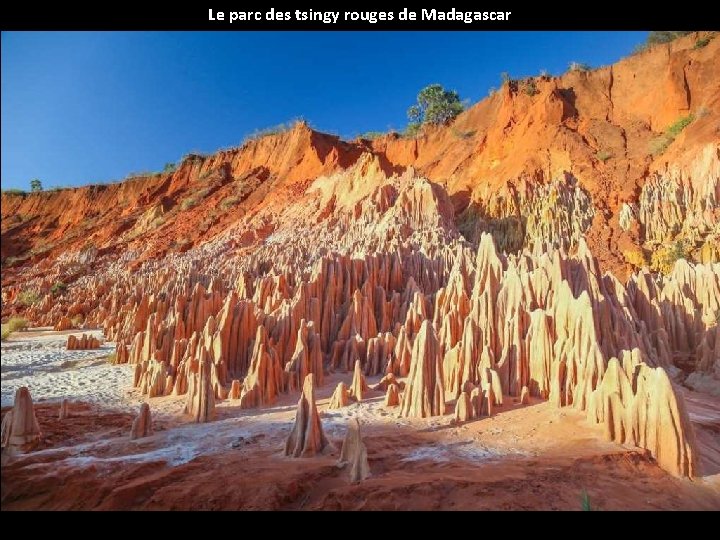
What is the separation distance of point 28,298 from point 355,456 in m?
29.7

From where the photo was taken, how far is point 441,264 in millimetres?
18641

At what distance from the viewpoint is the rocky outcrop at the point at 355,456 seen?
5982 mm

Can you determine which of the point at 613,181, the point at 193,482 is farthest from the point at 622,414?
the point at 613,181

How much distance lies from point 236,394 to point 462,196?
67.5 ft

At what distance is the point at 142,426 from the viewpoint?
321 inches

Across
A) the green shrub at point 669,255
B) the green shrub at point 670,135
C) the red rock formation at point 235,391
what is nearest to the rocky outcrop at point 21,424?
the red rock formation at point 235,391

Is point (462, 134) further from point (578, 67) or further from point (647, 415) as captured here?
point (647, 415)

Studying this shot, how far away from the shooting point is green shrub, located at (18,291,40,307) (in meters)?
27.7

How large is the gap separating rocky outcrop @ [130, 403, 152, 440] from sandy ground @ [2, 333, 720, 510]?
166mm

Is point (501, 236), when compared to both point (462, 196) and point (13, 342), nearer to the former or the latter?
point (462, 196)

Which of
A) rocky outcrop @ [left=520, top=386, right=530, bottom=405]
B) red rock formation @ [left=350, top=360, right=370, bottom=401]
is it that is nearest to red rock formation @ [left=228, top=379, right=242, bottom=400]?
red rock formation @ [left=350, top=360, right=370, bottom=401]
